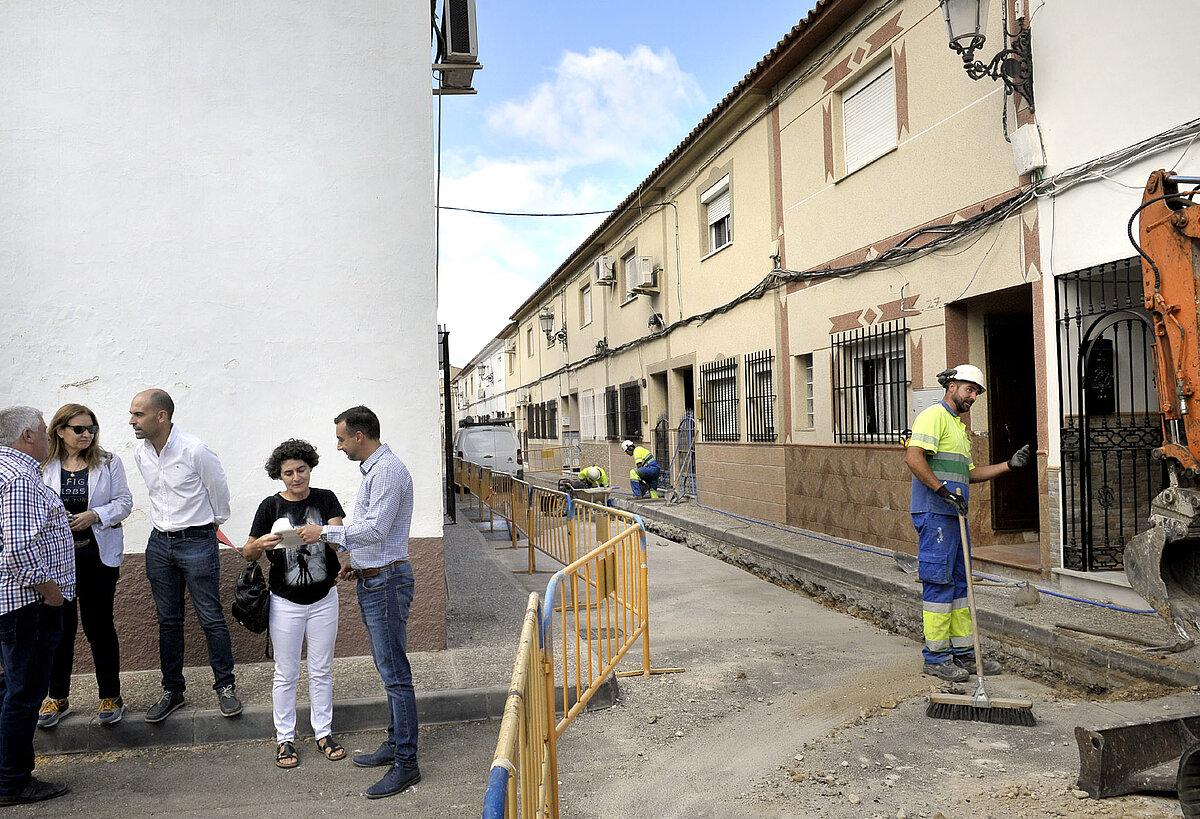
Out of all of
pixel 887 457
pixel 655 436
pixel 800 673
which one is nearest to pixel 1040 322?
pixel 887 457

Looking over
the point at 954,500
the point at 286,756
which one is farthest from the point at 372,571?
the point at 954,500

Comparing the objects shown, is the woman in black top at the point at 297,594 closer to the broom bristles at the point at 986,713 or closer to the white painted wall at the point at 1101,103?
the broom bristles at the point at 986,713

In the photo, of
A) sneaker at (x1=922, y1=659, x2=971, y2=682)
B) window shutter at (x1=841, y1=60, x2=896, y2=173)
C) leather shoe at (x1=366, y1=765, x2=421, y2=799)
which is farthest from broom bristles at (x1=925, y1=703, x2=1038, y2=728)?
window shutter at (x1=841, y1=60, x2=896, y2=173)

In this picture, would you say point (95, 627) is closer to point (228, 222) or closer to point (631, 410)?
point (228, 222)

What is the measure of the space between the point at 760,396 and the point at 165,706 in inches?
378

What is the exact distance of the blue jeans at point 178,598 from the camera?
196 inches

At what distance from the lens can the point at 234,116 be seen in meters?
6.05

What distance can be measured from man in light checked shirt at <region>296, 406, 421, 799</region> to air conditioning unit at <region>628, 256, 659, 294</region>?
45.5ft

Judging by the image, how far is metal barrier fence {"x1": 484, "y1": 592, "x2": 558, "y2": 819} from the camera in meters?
1.91

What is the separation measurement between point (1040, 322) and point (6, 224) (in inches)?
305

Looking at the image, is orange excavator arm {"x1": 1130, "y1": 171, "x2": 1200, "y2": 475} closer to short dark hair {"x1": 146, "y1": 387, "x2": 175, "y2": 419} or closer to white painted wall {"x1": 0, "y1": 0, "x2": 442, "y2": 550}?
white painted wall {"x1": 0, "y1": 0, "x2": 442, "y2": 550}

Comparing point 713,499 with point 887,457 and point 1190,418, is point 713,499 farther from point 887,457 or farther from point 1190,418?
point 1190,418

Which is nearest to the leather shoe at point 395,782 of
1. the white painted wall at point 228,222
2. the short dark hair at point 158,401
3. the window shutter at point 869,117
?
the white painted wall at point 228,222

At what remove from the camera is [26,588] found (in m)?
3.96
